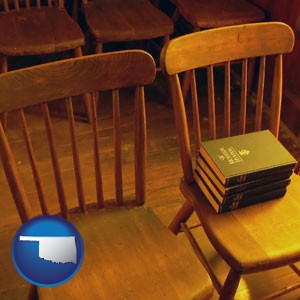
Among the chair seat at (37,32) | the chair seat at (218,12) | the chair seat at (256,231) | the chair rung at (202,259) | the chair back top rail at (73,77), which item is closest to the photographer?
the chair back top rail at (73,77)

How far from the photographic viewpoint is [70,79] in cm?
112

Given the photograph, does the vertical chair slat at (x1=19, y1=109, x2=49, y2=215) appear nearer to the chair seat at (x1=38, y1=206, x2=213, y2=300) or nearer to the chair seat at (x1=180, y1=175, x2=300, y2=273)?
the chair seat at (x1=38, y1=206, x2=213, y2=300)

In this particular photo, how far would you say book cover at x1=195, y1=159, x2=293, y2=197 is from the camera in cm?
123

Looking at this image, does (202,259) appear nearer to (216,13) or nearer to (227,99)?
(227,99)

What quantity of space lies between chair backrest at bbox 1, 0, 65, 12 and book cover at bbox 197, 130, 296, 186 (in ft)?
4.61

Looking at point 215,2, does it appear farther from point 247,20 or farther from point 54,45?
point 54,45

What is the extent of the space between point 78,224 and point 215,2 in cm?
157

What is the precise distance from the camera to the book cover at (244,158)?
4.00ft

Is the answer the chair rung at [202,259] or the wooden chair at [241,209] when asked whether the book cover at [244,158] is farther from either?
the chair rung at [202,259]

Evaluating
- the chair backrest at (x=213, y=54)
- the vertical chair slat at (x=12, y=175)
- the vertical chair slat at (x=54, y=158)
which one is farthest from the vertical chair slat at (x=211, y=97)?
the vertical chair slat at (x=12, y=175)

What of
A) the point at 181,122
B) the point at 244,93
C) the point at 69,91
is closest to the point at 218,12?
the point at 244,93

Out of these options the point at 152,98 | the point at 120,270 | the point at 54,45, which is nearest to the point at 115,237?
Answer: the point at 120,270

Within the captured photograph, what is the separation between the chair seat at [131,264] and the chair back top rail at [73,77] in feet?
1.30

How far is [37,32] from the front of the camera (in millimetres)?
2061
